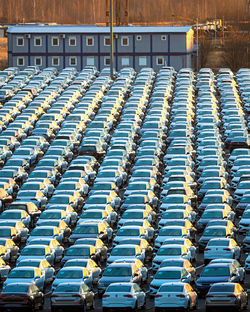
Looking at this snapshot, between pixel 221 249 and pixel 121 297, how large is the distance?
6232 mm

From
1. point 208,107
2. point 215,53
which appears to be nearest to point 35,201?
point 208,107

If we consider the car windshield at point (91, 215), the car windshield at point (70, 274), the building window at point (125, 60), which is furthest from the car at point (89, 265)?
the building window at point (125, 60)

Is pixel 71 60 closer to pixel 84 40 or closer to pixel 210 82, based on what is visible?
pixel 84 40

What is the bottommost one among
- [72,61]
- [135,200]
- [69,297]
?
[72,61]

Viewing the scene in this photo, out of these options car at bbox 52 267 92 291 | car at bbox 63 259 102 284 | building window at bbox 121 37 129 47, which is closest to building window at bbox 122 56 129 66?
building window at bbox 121 37 129 47

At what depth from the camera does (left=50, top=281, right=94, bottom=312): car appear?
32.0 m

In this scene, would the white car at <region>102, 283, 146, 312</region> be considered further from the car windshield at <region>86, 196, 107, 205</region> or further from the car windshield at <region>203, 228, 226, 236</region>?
the car windshield at <region>86, 196, 107, 205</region>

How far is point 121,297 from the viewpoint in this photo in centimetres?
3170

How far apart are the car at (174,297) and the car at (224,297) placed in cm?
57

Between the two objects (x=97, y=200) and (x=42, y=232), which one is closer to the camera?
(x=42, y=232)

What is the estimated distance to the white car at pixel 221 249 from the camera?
36.7m

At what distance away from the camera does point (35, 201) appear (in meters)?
46.2

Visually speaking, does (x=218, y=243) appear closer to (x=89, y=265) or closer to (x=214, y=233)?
(x=214, y=233)

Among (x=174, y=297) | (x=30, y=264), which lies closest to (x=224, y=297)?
(x=174, y=297)
